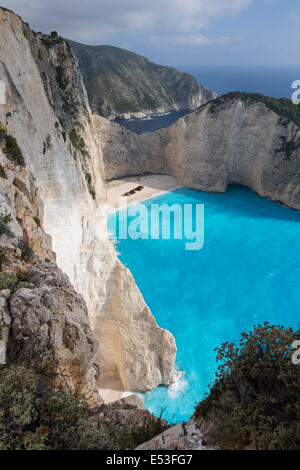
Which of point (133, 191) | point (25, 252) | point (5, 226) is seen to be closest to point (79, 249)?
point (25, 252)

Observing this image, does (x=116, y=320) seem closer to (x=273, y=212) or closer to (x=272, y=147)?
(x=273, y=212)

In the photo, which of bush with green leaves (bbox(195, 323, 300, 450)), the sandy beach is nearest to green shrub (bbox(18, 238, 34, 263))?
bush with green leaves (bbox(195, 323, 300, 450))

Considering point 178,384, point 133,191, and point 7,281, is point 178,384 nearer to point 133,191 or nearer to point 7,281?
point 7,281

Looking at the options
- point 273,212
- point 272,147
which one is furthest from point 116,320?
point 272,147

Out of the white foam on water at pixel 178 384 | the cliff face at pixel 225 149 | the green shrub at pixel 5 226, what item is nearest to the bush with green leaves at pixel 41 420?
the green shrub at pixel 5 226

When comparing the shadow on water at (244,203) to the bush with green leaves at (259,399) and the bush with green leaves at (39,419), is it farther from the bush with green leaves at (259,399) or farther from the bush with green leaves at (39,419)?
the bush with green leaves at (39,419)

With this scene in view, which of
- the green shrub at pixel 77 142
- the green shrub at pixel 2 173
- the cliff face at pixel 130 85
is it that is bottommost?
the green shrub at pixel 2 173
